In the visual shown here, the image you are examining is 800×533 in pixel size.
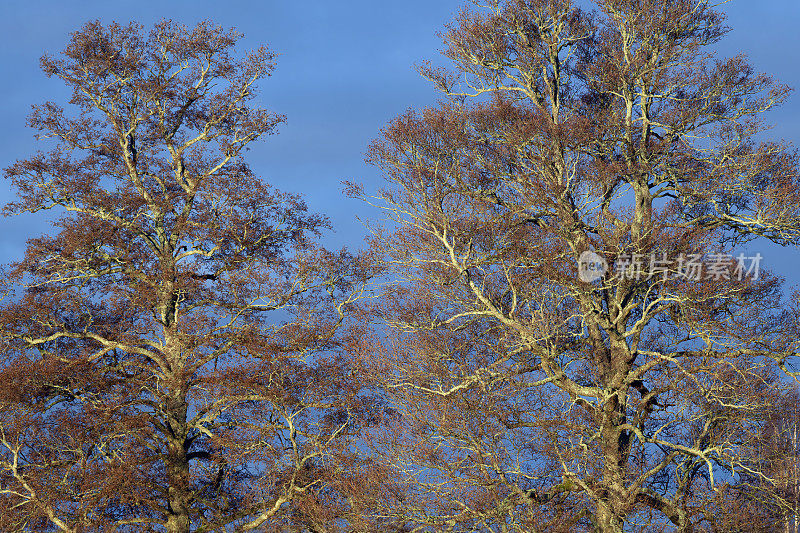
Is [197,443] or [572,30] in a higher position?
[572,30]

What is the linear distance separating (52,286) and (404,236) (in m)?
8.04

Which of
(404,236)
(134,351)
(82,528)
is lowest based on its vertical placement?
(82,528)

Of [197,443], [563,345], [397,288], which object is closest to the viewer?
[563,345]

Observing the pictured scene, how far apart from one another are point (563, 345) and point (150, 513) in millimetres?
9053

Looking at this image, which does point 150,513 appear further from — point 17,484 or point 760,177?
point 760,177

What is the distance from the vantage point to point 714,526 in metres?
13.4

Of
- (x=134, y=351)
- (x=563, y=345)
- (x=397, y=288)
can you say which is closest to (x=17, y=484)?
(x=134, y=351)

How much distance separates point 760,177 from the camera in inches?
582

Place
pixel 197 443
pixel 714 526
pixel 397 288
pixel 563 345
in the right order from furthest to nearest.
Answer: pixel 197 443
pixel 397 288
pixel 563 345
pixel 714 526

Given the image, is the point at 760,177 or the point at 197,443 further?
the point at 197,443

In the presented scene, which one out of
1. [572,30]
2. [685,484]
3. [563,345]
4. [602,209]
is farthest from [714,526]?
[572,30]

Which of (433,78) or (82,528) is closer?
(82,528)

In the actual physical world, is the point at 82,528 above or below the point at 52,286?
below

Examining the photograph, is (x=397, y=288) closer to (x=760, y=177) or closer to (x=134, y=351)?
(x=134, y=351)
